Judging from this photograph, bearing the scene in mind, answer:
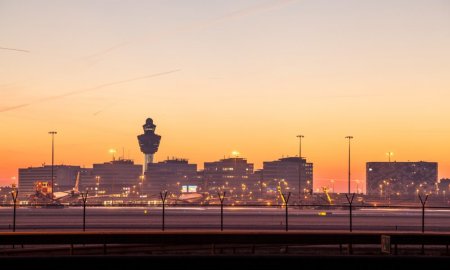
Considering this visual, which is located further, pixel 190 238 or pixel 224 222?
pixel 224 222

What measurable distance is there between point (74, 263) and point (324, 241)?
12.1 metres

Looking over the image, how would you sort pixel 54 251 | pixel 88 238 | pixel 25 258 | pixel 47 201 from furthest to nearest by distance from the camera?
pixel 47 201 < pixel 54 251 < pixel 88 238 < pixel 25 258

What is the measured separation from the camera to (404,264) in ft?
78.8

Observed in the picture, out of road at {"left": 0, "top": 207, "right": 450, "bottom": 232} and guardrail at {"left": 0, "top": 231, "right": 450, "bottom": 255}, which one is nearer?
guardrail at {"left": 0, "top": 231, "right": 450, "bottom": 255}

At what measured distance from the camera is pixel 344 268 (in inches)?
909

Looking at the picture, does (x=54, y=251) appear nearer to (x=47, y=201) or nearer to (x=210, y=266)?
(x=210, y=266)

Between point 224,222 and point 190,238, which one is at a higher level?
point 190,238

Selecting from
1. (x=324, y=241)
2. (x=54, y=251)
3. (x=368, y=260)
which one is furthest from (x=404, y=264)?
(x=54, y=251)

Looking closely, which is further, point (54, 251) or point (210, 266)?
point (54, 251)

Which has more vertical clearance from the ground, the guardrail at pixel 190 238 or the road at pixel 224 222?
the guardrail at pixel 190 238

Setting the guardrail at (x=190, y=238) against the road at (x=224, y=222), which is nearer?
the guardrail at (x=190, y=238)

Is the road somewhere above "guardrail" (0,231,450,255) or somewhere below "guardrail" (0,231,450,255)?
below

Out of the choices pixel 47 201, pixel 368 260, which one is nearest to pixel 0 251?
pixel 368 260

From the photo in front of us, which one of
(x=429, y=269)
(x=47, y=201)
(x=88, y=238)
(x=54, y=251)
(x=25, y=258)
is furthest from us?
(x=47, y=201)
